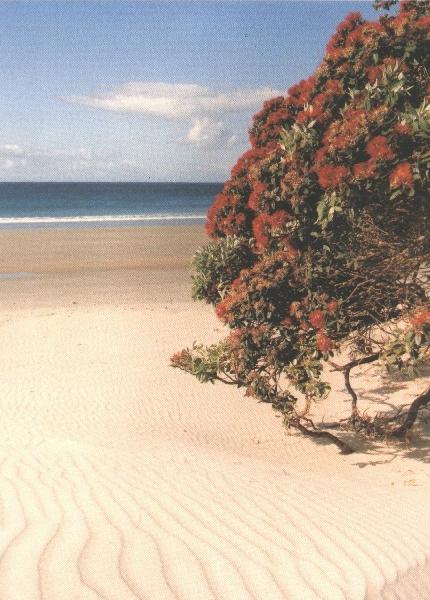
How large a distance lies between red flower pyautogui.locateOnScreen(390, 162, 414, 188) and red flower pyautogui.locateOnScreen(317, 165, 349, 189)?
46 centimetres

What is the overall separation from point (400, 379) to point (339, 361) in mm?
1650

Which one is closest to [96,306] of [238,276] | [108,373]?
[108,373]

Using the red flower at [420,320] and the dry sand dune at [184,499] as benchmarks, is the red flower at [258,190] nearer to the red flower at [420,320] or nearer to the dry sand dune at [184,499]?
the red flower at [420,320]

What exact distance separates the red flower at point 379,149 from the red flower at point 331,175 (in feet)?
0.96

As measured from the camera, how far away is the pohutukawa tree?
5.69 metres

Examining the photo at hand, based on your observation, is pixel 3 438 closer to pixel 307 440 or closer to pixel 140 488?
pixel 140 488

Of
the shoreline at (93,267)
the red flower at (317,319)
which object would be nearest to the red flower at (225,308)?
the red flower at (317,319)

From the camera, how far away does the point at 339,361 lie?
13.0 metres

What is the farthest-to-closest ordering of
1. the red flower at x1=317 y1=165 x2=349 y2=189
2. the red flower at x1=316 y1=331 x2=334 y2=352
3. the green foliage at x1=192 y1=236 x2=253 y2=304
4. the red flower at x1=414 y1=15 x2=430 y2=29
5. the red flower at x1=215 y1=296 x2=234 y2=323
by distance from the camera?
the green foliage at x1=192 y1=236 x2=253 y2=304
the red flower at x1=215 y1=296 x2=234 y2=323
the red flower at x1=316 y1=331 x2=334 y2=352
the red flower at x1=414 y1=15 x2=430 y2=29
the red flower at x1=317 y1=165 x2=349 y2=189

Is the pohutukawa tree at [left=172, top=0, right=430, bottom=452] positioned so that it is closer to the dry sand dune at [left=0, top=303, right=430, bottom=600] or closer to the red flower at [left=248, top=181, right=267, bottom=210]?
the red flower at [left=248, top=181, right=267, bottom=210]

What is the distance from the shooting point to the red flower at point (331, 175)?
565cm

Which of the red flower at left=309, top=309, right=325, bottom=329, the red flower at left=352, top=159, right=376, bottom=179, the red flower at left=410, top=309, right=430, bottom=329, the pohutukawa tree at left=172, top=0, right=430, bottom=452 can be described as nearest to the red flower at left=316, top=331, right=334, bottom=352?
the pohutukawa tree at left=172, top=0, right=430, bottom=452

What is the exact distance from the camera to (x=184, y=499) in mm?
5680

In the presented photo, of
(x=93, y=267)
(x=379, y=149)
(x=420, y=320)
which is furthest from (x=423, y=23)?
(x=93, y=267)
